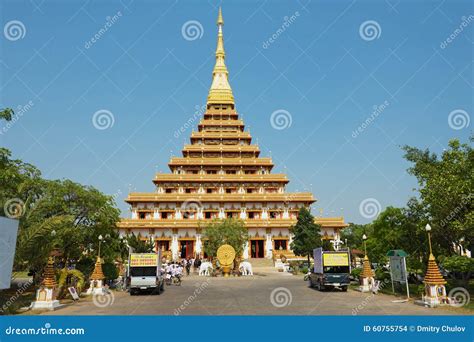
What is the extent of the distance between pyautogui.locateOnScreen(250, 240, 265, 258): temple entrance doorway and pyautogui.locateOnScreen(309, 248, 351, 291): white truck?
3344cm

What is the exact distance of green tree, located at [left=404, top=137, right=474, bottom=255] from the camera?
19906 millimetres

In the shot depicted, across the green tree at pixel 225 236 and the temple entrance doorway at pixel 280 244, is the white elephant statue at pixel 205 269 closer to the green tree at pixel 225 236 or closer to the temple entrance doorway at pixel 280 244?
the green tree at pixel 225 236

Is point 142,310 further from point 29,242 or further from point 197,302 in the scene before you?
point 29,242

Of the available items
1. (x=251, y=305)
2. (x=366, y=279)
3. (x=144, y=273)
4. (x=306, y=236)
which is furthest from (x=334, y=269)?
(x=306, y=236)

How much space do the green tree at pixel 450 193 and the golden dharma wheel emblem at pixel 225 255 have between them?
19583 millimetres

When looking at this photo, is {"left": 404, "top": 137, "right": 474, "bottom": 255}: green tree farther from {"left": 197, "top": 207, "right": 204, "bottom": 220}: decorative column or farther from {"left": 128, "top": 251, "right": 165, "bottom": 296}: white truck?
{"left": 197, "top": 207, "right": 204, "bottom": 220}: decorative column

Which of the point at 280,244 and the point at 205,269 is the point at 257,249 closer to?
the point at 280,244

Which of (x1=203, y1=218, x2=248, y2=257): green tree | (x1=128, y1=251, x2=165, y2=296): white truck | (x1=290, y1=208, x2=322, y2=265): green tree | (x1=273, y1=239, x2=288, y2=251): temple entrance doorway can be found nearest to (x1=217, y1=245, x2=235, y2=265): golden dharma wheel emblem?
(x1=203, y1=218, x2=248, y2=257): green tree

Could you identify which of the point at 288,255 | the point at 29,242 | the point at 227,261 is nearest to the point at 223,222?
the point at 227,261

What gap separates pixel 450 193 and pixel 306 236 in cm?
2611

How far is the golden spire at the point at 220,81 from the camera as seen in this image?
237 ft

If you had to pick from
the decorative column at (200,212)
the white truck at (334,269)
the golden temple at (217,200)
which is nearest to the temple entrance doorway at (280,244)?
the golden temple at (217,200)

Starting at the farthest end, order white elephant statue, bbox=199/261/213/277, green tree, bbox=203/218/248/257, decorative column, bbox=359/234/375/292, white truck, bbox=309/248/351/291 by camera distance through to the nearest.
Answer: green tree, bbox=203/218/248/257
white elephant statue, bbox=199/261/213/277
decorative column, bbox=359/234/375/292
white truck, bbox=309/248/351/291

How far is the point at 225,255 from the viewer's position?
1496 inches
